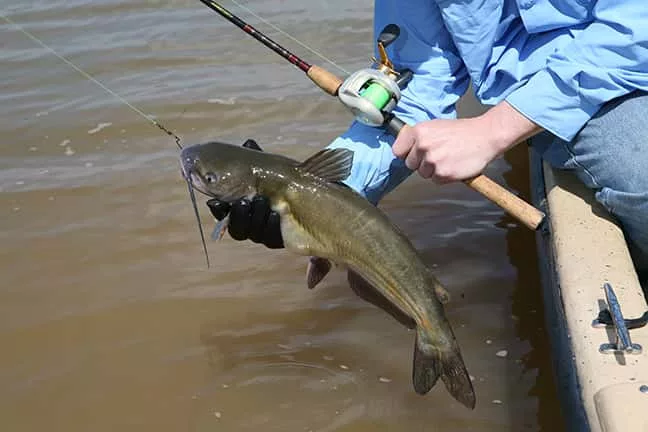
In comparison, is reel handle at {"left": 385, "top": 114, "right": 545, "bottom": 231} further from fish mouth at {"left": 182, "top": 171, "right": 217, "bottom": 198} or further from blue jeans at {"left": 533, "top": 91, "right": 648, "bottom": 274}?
fish mouth at {"left": 182, "top": 171, "right": 217, "bottom": 198}

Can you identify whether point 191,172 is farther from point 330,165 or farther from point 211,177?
point 330,165

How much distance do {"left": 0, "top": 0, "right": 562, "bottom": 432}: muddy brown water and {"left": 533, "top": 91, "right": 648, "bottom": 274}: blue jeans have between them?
0.67 meters

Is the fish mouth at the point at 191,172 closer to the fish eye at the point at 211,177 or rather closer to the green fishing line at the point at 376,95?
the fish eye at the point at 211,177

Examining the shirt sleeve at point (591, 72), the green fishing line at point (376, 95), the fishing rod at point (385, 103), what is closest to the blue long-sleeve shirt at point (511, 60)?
the shirt sleeve at point (591, 72)

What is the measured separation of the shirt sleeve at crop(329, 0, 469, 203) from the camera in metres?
2.69

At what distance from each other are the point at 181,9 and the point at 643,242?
4.90 metres

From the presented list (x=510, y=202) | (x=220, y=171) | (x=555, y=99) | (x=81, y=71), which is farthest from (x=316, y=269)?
(x=81, y=71)

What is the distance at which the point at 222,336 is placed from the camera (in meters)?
3.09

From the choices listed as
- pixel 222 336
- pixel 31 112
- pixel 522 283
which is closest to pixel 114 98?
pixel 31 112

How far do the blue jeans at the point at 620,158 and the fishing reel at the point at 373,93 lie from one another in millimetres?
499

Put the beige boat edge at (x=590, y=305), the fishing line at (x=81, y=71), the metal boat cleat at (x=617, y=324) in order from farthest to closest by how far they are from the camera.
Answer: the fishing line at (x=81, y=71), the metal boat cleat at (x=617, y=324), the beige boat edge at (x=590, y=305)

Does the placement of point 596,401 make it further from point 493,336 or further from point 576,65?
point 493,336

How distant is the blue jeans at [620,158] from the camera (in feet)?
Result: 7.40

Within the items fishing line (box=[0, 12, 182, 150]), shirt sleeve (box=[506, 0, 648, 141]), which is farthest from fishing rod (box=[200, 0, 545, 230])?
fishing line (box=[0, 12, 182, 150])
